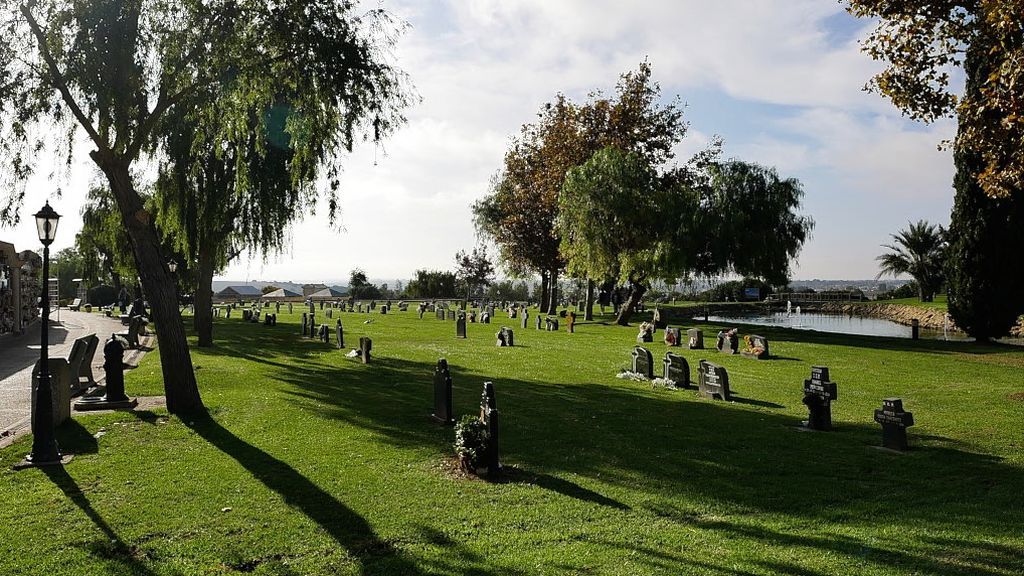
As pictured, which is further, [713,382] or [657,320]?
[657,320]

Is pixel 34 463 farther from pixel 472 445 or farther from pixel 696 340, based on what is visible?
pixel 696 340

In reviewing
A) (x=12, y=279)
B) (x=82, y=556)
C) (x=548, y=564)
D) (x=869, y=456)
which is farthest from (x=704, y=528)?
(x=12, y=279)

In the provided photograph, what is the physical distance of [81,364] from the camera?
50.7ft

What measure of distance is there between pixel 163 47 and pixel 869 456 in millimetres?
12864

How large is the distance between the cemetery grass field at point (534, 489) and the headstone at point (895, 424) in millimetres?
251

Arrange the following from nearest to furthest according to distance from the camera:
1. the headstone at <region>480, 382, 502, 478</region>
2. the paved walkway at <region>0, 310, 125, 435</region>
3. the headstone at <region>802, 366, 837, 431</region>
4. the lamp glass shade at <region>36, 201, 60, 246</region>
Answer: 1. the headstone at <region>480, 382, 502, 478</region>
2. the lamp glass shade at <region>36, 201, 60, 246</region>
3. the headstone at <region>802, 366, 837, 431</region>
4. the paved walkway at <region>0, 310, 125, 435</region>

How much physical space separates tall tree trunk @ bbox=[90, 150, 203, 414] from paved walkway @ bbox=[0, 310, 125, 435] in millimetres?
2436

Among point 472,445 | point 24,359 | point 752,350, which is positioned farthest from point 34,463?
point 752,350

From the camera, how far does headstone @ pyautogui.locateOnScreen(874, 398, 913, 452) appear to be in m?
9.65

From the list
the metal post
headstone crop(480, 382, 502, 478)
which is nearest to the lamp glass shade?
the metal post

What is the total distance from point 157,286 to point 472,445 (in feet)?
22.5

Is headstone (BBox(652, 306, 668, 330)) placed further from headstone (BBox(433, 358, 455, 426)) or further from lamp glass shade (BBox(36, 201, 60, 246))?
lamp glass shade (BBox(36, 201, 60, 246))

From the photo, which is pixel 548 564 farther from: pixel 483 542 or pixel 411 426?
pixel 411 426

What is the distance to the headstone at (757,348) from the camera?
22.8 m
